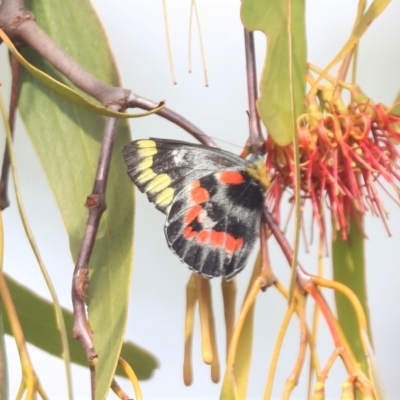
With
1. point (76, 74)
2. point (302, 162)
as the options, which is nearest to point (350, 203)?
point (302, 162)

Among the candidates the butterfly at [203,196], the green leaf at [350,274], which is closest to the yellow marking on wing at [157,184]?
the butterfly at [203,196]

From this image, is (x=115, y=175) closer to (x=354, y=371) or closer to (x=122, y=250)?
(x=122, y=250)

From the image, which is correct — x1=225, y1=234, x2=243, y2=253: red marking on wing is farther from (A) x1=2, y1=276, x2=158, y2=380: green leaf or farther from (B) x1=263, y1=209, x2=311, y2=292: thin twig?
(A) x1=2, y1=276, x2=158, y2=380: green leaf

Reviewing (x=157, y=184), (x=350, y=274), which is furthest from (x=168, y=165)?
(x=350, y=274)

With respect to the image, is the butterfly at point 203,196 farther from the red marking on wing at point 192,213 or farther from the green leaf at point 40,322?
the green leaf at point 40,322

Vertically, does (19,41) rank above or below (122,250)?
above

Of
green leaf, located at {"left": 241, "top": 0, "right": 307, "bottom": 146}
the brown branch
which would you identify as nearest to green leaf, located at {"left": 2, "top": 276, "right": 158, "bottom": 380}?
the brown branch
